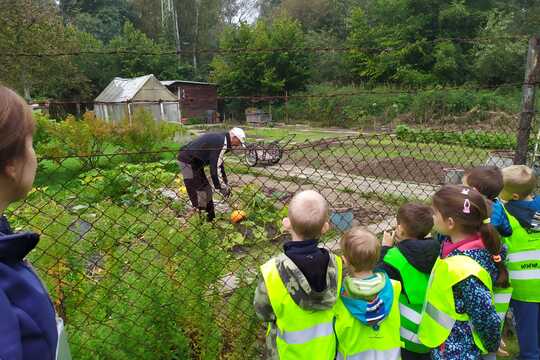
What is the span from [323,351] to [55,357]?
1.29 metres

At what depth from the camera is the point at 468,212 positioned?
2080 millimetres

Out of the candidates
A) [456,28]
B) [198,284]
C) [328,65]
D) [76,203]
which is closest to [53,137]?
[76,203]

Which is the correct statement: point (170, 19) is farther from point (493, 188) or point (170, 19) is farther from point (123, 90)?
point (493, 188)

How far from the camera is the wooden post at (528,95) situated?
3.36 metres

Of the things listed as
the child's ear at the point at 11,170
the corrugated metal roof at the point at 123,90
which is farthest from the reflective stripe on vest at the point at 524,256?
the corrugated metal roof at the point at 123,90

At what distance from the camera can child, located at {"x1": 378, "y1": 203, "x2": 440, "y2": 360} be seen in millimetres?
2197

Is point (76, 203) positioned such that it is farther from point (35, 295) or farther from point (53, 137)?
point (35, 295)

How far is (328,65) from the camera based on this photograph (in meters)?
32.0

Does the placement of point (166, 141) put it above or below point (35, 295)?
below

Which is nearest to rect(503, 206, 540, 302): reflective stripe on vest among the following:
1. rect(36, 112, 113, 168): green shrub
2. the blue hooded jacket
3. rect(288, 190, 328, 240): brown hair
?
rect(288, 190, 328, 240): brown hair

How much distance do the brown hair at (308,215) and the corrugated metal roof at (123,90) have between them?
75.2 feet

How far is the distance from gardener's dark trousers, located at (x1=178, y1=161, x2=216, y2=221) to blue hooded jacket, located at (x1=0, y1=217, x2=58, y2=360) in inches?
187

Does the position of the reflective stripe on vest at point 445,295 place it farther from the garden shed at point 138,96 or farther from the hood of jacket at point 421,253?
the garden shed at point 138,96

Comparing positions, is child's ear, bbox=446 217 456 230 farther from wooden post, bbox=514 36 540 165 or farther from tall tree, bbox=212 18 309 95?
tall tree, bbox=212 18 309 95
